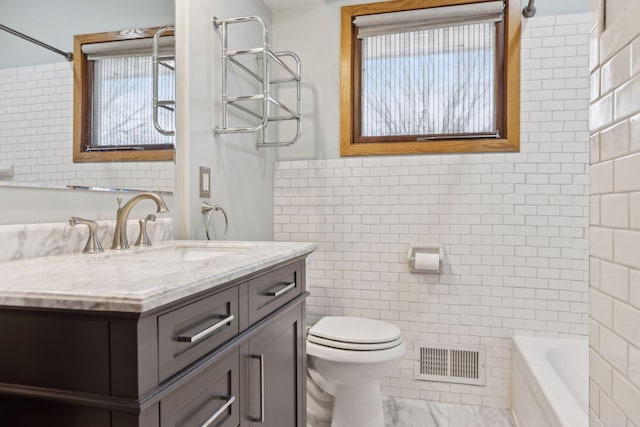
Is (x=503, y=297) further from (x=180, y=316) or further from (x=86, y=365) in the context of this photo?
(x=86, y=365)

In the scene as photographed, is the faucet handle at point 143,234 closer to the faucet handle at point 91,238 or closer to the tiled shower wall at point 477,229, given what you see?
the faucet handle at point 91,238

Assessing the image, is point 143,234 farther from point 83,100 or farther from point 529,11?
point 529,11

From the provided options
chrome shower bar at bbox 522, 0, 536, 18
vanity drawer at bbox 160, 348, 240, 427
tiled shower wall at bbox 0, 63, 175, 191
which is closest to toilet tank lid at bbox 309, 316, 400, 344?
vanity drawer at bbox 160, 348, 240, 427

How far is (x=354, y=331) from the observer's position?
79.4 inches

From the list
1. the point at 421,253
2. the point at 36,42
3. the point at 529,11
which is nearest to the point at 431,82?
the point at 529,11

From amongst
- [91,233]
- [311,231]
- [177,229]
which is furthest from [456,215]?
[91,233]

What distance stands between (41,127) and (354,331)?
1.52 meters

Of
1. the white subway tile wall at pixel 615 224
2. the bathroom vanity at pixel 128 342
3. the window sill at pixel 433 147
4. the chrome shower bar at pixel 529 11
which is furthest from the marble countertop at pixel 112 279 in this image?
the chrome shower bar at pixel 529 11

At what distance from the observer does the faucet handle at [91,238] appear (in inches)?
48.7

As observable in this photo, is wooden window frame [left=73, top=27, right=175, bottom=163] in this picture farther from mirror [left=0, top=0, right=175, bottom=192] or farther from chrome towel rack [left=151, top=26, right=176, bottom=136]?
chrome towel rack [left=151, top=26, right=176, bottom=136]

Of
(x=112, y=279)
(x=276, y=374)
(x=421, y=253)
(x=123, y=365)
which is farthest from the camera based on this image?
(x=421, y=253)

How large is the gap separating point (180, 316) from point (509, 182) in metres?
2.08

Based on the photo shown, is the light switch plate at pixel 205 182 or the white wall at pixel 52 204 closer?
the white wall at pixel 52 204

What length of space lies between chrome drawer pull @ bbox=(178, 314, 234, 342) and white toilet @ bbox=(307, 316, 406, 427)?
1.06 meters
